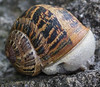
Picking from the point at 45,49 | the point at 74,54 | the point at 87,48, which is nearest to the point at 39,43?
the point at 45,49

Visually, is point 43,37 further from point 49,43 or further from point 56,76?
point 56,76

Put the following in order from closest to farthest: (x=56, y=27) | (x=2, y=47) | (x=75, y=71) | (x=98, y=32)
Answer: (x=56, y=27)
(x=75, y=71)
(x=98, y=32)
(x=2, y=47)

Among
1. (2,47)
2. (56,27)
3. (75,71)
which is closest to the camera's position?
(56,27)

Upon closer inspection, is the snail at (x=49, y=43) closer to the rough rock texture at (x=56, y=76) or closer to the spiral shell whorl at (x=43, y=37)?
the spiral shell whorl at (x=43, y=37)

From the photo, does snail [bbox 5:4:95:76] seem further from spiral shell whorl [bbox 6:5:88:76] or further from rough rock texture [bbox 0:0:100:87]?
rough rock texture [bbox 0:0:100:87]

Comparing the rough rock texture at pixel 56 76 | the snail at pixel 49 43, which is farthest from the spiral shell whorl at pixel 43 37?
the rough rock texture at pixel 56 76

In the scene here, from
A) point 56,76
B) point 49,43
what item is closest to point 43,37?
point 49,43

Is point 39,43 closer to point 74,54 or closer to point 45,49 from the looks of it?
point 45,49
